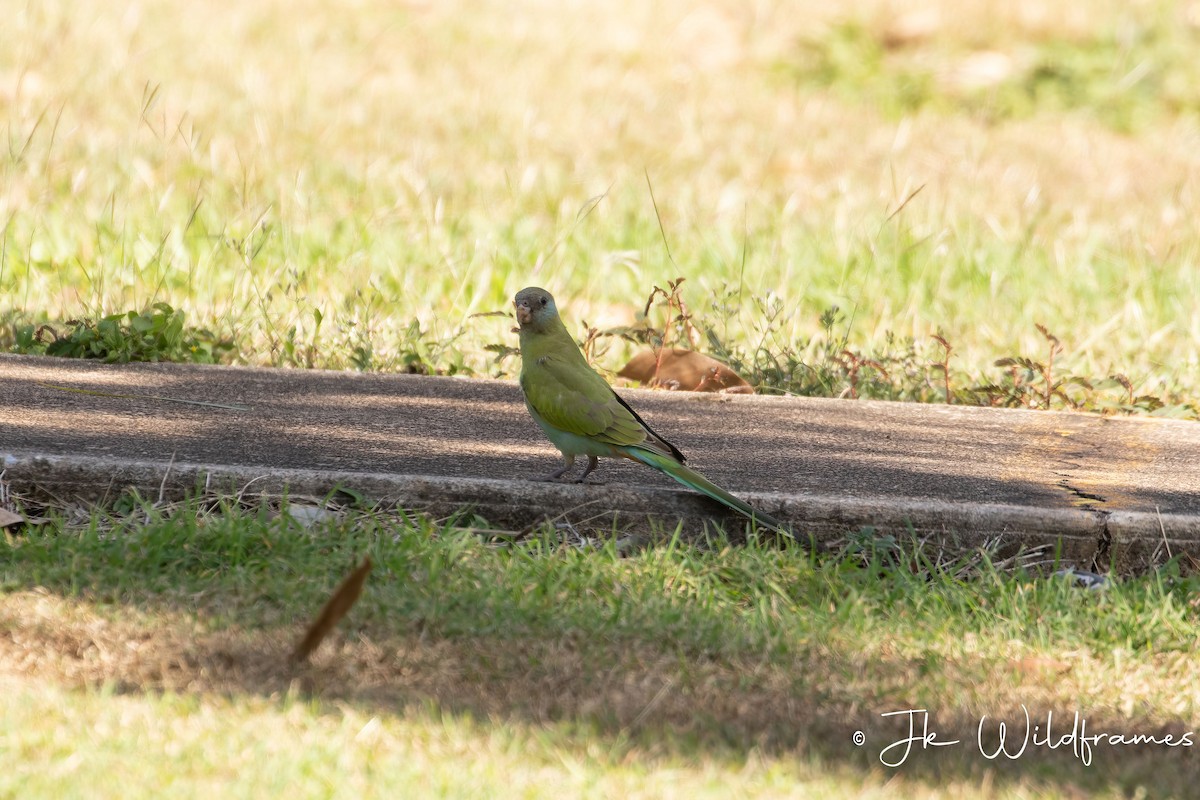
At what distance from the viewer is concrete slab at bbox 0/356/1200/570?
363 cm

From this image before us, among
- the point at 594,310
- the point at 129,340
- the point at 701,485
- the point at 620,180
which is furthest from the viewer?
the point at 620,180

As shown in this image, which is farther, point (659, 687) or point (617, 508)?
point (617, 508)

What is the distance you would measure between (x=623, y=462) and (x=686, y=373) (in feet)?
3.90

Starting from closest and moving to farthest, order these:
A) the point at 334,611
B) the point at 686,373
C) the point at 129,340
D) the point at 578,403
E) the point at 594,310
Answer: the point at 334,611 < the point at 578,403 < the point at 129,340 < the point at 686,373 < the point at 594,310

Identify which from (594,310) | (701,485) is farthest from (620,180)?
(701,485)

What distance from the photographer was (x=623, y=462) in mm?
4297

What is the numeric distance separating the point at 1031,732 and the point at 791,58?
1143cm

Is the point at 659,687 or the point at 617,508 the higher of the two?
the point at 617,508

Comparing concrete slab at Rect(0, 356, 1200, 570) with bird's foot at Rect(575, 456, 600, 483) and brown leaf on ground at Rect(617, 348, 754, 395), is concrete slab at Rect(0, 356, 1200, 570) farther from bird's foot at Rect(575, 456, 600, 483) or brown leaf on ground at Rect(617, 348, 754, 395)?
brown leaf on ground at Rect(617, 348, 754, 395)

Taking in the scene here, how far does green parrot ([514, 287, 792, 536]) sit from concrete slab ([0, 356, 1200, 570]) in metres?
0.11

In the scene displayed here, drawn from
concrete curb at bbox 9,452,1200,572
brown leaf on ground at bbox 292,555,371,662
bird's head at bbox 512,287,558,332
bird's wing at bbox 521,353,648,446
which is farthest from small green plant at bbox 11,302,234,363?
brown leaf on ground at bbox 292,555,371,662

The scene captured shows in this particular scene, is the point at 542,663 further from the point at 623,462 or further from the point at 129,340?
the point at 129,340

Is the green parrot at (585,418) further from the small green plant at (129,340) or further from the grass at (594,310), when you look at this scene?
the small green plant at (129,340)

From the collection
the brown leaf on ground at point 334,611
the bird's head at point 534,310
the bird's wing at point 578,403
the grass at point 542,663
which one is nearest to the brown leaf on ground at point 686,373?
the bird's head at point 534,310
